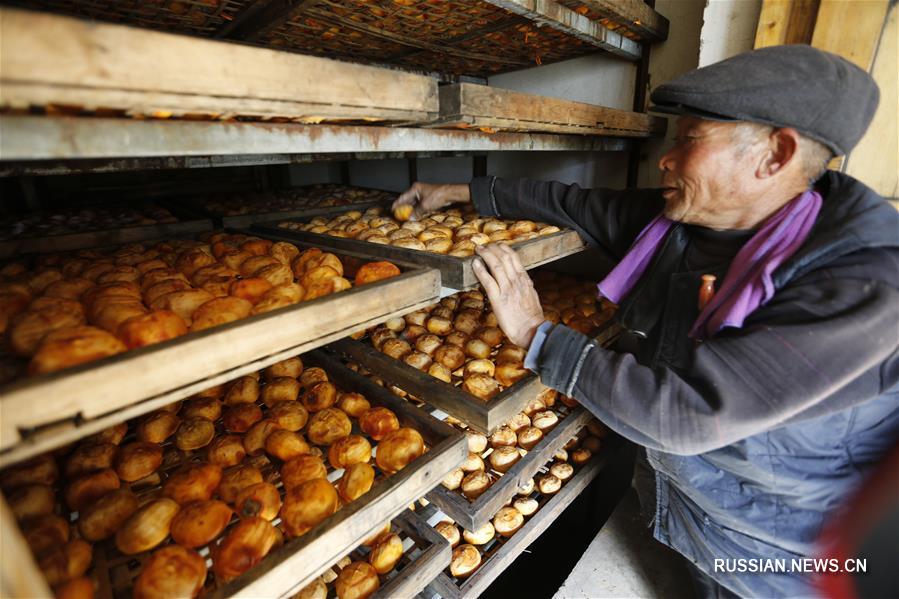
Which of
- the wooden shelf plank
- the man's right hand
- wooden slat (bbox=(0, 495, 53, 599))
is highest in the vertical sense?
the wooden shelf plank

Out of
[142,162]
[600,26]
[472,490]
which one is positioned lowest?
[472,490]

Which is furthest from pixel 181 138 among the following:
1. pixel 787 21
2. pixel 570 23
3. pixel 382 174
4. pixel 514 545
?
pixel 382 174

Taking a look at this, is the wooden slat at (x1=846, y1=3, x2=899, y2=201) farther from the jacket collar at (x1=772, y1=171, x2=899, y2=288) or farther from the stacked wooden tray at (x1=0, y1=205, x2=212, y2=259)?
the stacked wooden tray at (x1=0, y1=205, x2=212, y2=259)

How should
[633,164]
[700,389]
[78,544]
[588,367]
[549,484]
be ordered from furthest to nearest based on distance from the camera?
[633,164]
[549,484]
[588,367]
[700,389]
[78,544]

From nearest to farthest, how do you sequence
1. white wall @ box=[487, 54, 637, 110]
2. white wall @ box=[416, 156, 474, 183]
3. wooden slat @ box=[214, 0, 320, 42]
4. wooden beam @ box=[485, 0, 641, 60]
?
wooden beam @ box=[485, 0, 641, 60] < wooden slat @ box=[214, 0, 320, 42] < white wall @ box=[487, 54, 637, 110] < white wall @ box=[416, 156, 474, 183]

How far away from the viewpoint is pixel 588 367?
129 centimetres

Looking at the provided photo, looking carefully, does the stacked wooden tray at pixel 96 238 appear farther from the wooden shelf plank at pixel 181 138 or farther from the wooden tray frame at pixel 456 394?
the wooden tray frame at pixel 456 394

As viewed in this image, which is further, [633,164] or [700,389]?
[633,164]

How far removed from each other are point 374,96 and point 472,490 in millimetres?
1555

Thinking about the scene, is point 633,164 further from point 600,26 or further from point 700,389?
point 700,389

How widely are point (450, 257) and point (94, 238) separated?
164 cm

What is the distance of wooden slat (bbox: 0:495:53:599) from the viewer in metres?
0.60

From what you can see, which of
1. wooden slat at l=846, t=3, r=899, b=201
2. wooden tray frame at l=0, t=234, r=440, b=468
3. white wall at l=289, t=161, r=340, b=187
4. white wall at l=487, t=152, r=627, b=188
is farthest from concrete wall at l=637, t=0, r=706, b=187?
white wall at l=289, t=161, r=340, b=187

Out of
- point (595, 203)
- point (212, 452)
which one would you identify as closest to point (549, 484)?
point (595, 203)
